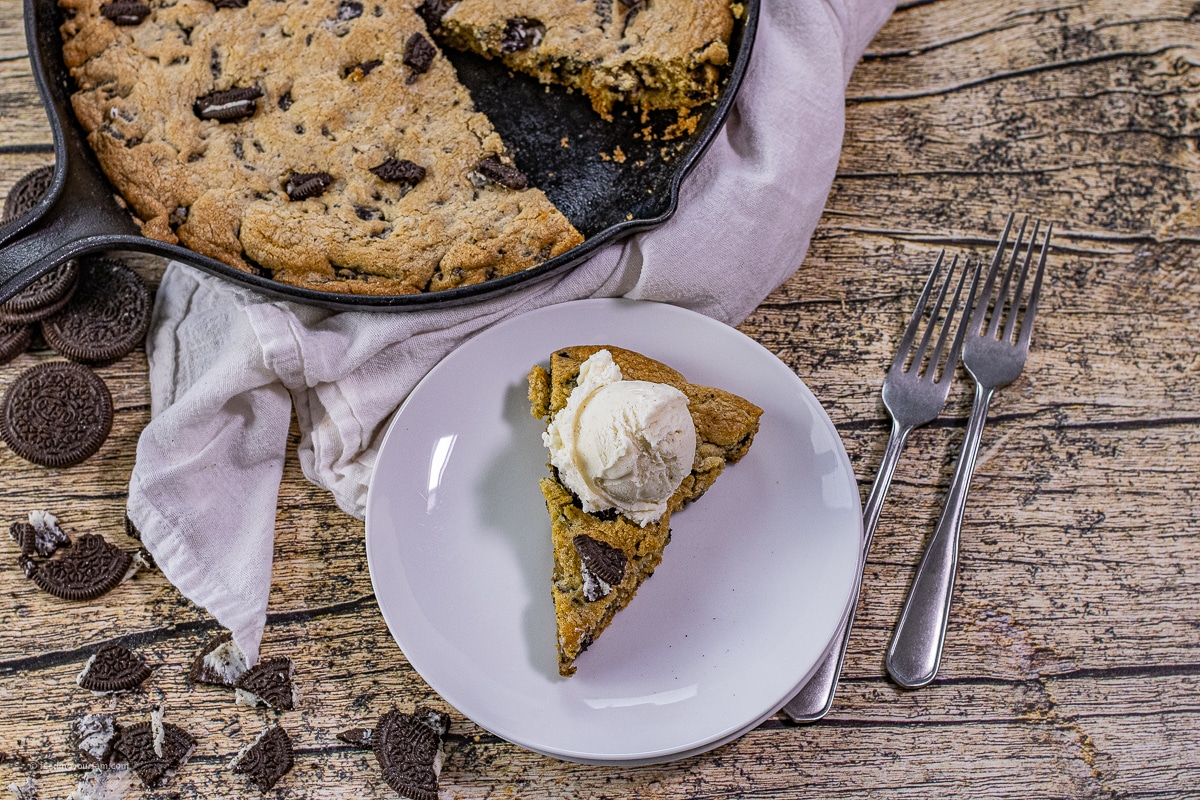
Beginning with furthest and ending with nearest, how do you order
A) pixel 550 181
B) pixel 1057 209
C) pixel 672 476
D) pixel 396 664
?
pixel 1057 209
pixel 550 181
pixel 396 664
pixel 672 476

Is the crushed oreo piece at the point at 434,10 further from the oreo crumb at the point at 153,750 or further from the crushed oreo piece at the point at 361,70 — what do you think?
the oreo crumb at the point at 153,750

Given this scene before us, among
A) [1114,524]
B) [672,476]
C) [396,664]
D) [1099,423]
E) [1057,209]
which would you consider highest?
[1057,209]

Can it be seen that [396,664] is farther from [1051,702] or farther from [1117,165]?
[1117,165]

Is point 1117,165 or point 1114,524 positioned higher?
point 1117,165

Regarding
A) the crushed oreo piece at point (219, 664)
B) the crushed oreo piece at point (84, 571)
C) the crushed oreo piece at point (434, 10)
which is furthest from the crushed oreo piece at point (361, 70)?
the crushed oreo piece at point (219, 664)

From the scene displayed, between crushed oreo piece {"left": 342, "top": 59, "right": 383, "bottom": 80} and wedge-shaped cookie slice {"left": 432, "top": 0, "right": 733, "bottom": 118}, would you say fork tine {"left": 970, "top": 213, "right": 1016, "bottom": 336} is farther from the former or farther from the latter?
crushed oreo piece {"left": 342, "top": 59, "right": 383, "bottom": 80}

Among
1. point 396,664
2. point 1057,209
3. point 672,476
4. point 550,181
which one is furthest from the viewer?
point 1057,209

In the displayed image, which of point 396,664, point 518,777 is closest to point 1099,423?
point 518,777
